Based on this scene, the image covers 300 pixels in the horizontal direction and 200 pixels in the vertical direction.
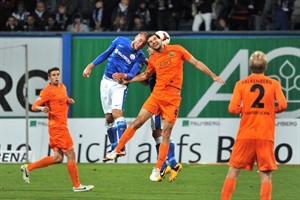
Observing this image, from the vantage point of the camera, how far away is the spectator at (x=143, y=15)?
3091cm

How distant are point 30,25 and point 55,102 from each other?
1082 centimetres

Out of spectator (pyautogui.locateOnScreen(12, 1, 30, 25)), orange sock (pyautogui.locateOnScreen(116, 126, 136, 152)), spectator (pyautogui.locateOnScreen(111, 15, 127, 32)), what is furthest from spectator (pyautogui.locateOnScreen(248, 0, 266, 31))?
orange sock (pyautogui.locateOnScreen(116, 126, 136, 152))

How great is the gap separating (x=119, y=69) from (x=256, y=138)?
6.88 m

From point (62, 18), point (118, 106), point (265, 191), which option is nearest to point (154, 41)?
point (118, 106)

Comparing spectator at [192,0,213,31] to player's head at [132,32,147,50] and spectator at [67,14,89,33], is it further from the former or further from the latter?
player's head at [132,32,147,50]

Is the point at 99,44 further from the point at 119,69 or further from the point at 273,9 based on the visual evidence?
the point at 119,69

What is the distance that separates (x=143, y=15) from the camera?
31.3 m

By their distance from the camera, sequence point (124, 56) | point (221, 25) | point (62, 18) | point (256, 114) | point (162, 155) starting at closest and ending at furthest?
point (256, 114), point (162, 155), point (124, 56), point (221, 25), point (62, 18)

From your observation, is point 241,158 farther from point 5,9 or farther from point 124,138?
point 5,9

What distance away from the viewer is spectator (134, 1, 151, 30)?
30.9 meters

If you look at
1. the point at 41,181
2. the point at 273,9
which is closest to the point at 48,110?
the point at 41,181

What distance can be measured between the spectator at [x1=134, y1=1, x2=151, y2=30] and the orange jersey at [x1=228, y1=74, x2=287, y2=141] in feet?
51.6

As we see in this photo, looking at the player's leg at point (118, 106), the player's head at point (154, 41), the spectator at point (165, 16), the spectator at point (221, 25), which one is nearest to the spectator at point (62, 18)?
the spectator at point (165, 16)

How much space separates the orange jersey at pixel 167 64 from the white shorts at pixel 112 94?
2.06 metres
